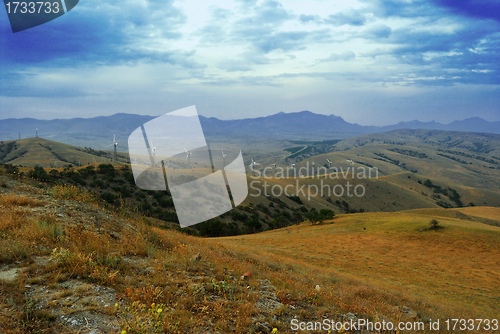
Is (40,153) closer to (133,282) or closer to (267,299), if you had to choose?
(133,282)

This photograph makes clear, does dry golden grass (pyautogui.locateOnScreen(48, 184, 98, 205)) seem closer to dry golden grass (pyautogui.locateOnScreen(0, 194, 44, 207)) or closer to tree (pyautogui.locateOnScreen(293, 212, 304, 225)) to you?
dry golden grass (pyautogui.locateOnScreen(0, 194, 44, 207))

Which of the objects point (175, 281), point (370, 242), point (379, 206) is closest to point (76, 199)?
point (175, 281)

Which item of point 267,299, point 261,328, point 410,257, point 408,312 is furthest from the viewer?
point 410,257

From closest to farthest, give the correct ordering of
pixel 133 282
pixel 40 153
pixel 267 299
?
pixel 133 282 < pixel 267 299 < pixel 40 153

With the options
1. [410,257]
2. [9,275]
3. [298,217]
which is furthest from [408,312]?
[298,217]

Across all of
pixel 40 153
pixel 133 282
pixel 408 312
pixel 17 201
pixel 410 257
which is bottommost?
A: pixel 410 257

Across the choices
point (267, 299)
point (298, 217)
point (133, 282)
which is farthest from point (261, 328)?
point (298, 217)

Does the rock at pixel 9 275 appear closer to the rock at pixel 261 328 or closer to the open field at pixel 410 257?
the rock at pixel 261 328

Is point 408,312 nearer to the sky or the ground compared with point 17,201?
nearer to the ground

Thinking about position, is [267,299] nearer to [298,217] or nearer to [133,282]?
[133,282]

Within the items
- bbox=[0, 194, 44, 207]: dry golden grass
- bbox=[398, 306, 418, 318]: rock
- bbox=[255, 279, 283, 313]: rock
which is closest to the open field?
bbox=[398, 306, 418, 318]: rock

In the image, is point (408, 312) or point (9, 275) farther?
point (408, 312)

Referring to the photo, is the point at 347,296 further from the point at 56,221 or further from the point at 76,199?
the point at 76,199

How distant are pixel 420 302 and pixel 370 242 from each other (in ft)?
51.5
